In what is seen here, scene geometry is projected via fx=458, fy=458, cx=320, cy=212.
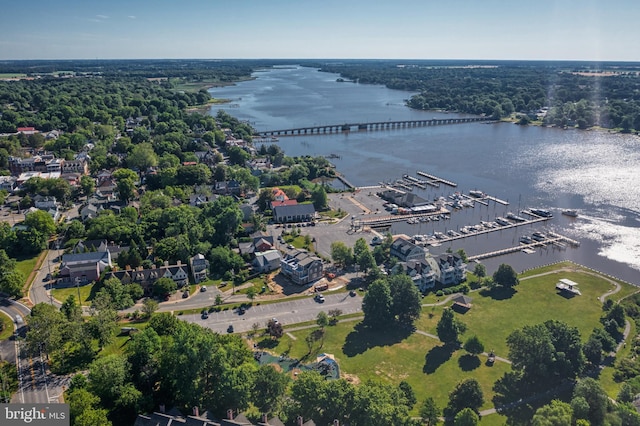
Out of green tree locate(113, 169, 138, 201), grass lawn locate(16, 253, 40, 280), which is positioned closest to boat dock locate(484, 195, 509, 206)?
green tree locate(113, 169, 138, 201)

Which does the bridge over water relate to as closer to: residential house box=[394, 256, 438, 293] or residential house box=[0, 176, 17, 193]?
residential house box=[0, 176, 17, 193]

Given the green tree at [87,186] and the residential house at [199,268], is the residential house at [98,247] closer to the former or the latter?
the residential house at [199,268]

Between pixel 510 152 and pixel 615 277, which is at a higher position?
pixel 510 152

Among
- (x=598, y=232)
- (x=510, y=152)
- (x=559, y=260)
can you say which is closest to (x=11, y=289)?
(x=559, y=260)

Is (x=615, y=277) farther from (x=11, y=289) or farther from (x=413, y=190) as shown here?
(x=11, y=289)

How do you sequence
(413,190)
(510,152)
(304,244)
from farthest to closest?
1. (510,152)
2. (413,190)
3. (304,244)

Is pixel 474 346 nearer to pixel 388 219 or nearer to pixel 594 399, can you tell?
pixel 594 399

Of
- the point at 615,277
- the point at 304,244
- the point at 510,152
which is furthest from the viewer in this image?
the point at 510,152
